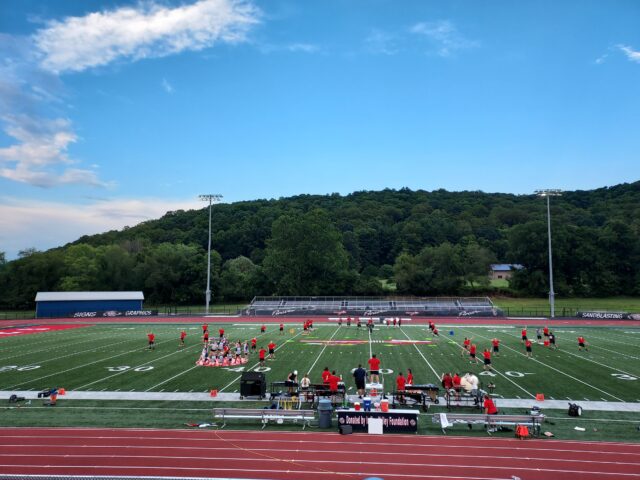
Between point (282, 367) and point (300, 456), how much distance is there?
11960 mm

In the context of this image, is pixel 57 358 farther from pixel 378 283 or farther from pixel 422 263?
pixel 422 263

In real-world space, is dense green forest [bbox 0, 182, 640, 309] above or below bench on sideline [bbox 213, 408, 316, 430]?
above

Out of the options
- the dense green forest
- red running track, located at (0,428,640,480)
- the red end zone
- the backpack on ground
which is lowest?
the red end zone

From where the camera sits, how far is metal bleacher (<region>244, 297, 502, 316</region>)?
55.3 meters

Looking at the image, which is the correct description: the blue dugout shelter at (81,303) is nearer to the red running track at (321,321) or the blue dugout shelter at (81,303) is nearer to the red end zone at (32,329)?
the red running track at (321,321)

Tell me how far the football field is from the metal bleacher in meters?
14.7

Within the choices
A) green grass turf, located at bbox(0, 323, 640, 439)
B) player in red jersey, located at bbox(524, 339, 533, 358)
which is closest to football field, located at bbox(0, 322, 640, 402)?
green grass turf, located at bbox(0, 323, 640, 439)

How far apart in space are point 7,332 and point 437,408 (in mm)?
43716

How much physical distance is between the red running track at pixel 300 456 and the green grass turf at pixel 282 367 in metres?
1.23

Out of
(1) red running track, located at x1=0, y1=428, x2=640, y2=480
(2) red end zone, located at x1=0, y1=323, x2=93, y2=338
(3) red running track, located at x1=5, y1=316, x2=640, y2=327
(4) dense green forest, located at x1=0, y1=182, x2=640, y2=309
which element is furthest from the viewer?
(4) dense green forest, located at x1=0, y1=182, x2=640, y2=309

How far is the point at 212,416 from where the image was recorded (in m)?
16.2

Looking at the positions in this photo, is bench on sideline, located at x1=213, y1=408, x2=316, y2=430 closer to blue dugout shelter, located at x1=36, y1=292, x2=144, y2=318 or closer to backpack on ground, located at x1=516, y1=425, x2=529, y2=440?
backpack on ground, located at x1=516, y1=425, x2=529, y2=440

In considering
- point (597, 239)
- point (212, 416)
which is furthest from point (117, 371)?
point (597, 239)

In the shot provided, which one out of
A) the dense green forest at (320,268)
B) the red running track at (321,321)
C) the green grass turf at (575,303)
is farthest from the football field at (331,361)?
the dense green forest at (320,268)
